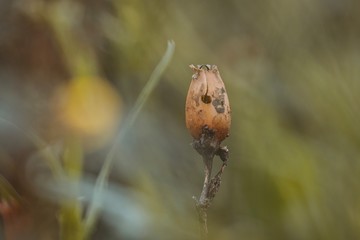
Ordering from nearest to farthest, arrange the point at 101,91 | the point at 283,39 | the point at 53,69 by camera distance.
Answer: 1. the point at 283,39
2. the point at 101,91
3. the point at 53,69

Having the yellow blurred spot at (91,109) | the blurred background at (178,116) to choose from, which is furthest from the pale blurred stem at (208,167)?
the yellow blurred spot at (91,109)

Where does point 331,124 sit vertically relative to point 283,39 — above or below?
below

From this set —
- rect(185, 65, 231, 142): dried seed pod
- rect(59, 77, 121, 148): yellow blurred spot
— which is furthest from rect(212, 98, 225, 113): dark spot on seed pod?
rect(59, 77, 121, 148): yellow blurred spot

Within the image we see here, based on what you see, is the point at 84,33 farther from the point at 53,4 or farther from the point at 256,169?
the point at 256,169

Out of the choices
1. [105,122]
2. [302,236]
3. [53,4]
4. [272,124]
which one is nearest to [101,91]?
[105,122]

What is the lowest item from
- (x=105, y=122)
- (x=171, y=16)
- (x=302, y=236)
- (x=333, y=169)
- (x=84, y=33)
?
(x=302, y=236)

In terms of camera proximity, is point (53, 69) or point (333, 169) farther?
point (53, 69)
